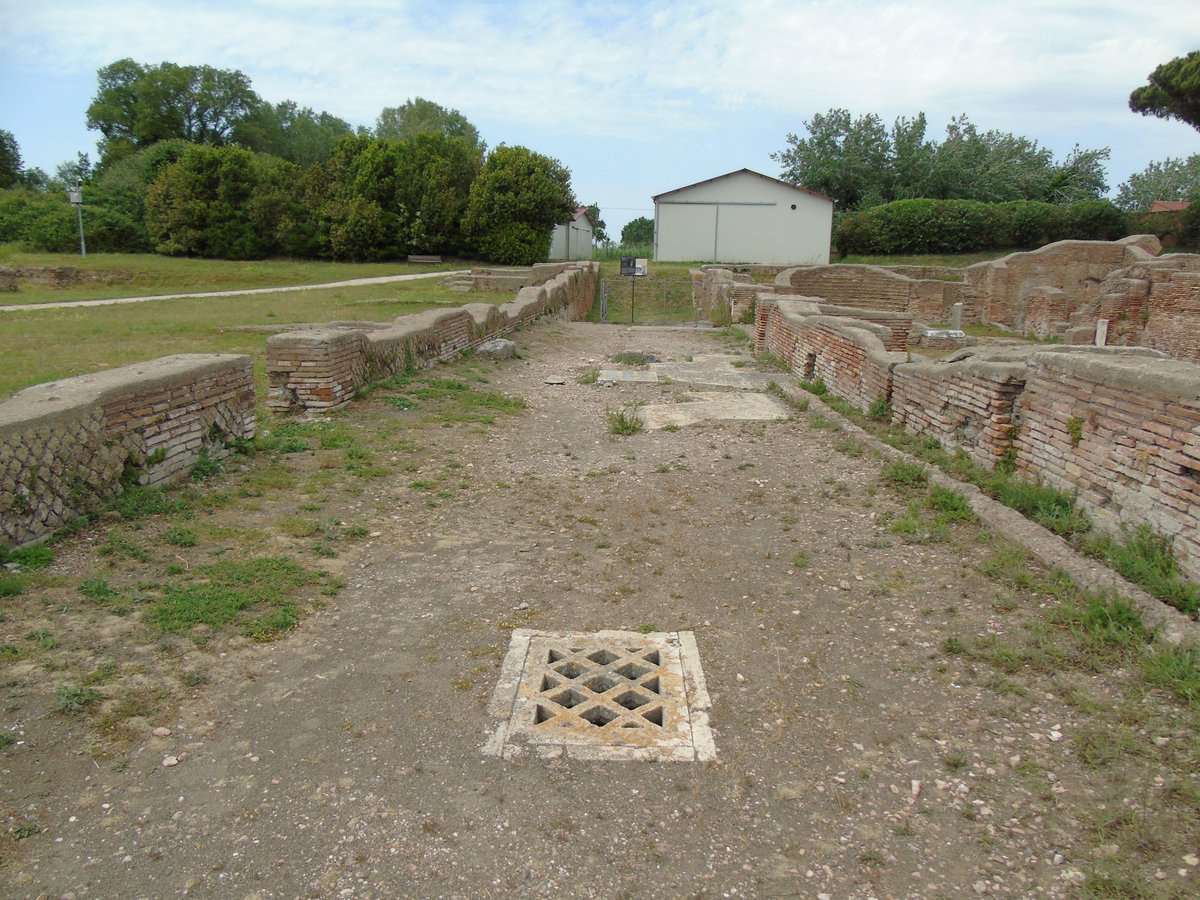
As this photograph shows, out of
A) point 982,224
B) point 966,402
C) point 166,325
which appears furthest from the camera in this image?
point 982,224

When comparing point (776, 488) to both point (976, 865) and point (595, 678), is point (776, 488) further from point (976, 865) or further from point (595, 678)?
point (976, 865)

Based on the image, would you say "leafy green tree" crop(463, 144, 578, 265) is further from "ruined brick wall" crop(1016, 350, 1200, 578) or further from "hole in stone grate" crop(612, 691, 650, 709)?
"hole in stone grate" crop(612, 691, 650, 709)

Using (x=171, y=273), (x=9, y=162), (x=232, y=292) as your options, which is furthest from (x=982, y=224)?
(x=9, y=162)

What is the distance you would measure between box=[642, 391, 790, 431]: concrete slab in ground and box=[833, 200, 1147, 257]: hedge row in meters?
28.2

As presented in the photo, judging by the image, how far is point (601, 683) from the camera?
11.7 feet

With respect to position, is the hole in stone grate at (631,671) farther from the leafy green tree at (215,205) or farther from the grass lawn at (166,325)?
the leafy green tree at (215,205)

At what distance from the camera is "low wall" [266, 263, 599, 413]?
784 cm

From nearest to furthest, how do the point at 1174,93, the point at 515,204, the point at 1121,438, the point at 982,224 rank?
1. the point at 1121,438
2. the point at 1174,93
3. the point at 515,204
4. the point at 982,224

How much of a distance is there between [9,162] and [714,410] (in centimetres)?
5668

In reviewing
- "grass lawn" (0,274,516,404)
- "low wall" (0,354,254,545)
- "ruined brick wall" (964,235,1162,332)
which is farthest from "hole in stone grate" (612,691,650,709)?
"ruined brick wall" (964,235,1162,332)

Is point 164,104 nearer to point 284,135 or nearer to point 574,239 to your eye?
point 284,135

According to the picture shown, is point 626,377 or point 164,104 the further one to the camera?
point 164,104

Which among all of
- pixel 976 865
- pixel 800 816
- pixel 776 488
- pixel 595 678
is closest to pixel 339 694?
pixel 595 678

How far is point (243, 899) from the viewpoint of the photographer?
236cm
